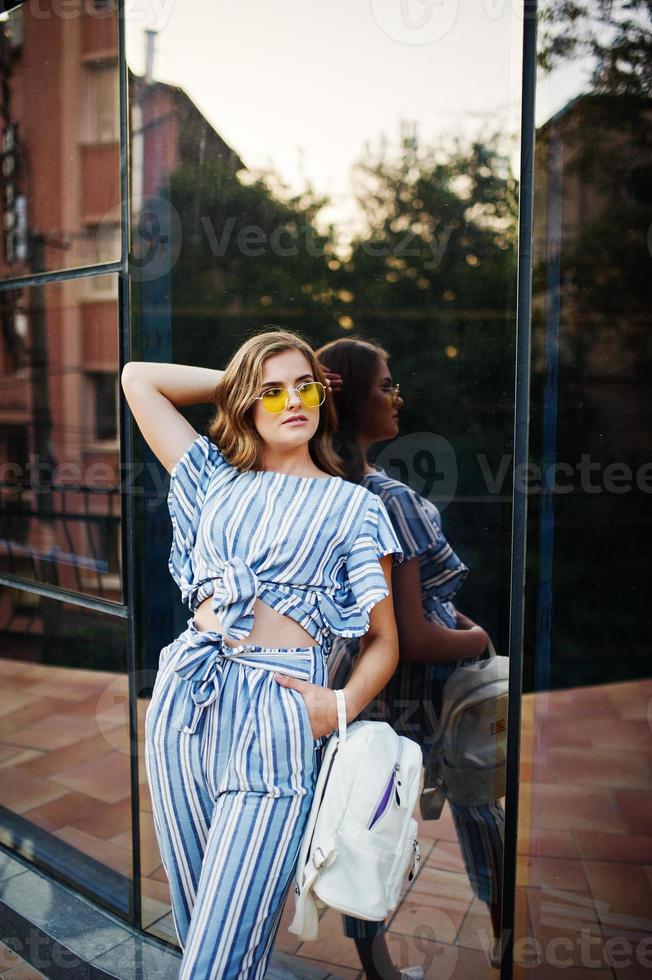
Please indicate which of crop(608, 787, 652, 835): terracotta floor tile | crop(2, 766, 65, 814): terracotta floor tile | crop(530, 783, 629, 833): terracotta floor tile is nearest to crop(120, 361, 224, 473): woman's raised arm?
crop(530, 783, 629, 833): terracotta floor tile

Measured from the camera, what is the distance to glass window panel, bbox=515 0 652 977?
1609 millimetres

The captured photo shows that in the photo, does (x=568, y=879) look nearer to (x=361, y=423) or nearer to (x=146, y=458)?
(x=361, y=423)

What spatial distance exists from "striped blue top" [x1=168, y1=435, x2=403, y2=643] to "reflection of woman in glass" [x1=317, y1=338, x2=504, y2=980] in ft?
0.98

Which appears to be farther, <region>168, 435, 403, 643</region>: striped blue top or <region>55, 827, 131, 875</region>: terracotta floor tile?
<region>55, 827, 131, 875</region>: terracotta floor tile

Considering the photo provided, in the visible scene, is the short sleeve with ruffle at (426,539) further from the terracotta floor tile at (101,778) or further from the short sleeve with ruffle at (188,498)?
the terracotta floor tile at (101,778)

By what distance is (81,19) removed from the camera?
2572mm

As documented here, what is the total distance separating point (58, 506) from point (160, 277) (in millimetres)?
1096

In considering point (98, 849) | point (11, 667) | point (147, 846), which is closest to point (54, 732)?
point (11, 667)

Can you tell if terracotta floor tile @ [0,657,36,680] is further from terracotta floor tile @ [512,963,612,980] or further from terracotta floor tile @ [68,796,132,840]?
terracotta floor tile @ [512,963,612,980]

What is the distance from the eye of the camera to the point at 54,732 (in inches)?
133

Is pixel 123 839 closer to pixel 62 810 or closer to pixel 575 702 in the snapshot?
pixel 62 810

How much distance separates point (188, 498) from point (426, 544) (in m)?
0.57

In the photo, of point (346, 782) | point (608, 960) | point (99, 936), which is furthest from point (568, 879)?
point (99, 936)

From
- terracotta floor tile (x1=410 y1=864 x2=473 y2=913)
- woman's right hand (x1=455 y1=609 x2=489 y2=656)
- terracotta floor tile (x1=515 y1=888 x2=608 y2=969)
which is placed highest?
woman's right hand (x1=455 y1=609 x2=489 y2=656)
